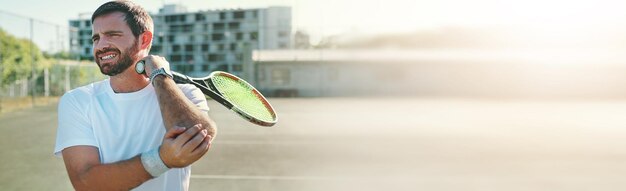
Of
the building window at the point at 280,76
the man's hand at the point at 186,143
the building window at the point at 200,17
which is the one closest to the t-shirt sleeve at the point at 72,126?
the man's hand at the point at 186,143

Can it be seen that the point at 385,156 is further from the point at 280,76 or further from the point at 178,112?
the point at 280,76

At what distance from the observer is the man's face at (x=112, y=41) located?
4.80 ft

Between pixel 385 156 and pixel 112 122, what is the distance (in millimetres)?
8330

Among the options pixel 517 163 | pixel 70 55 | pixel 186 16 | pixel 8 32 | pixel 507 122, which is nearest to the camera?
pixel 517 163

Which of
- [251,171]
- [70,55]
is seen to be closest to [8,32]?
[70,55]

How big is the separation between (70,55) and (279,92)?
12509mm

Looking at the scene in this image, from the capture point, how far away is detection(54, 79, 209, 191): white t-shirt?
5.11 ft

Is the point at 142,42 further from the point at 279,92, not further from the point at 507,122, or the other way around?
the point at 279,92

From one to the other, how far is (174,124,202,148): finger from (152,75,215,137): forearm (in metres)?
0.02

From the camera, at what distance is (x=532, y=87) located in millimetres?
33344

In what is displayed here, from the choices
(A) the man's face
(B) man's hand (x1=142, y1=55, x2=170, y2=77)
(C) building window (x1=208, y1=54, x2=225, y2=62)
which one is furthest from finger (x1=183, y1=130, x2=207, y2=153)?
(C) building window (x1=208, y1=54, x2=225, y2=62)

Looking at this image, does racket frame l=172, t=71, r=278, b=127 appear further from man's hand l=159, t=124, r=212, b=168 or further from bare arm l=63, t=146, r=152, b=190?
man's hand l=159, t=124, r=212, b=168

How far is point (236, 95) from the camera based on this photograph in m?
2.06

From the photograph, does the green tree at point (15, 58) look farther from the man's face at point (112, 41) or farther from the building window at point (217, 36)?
the building window at point (217, 36)
